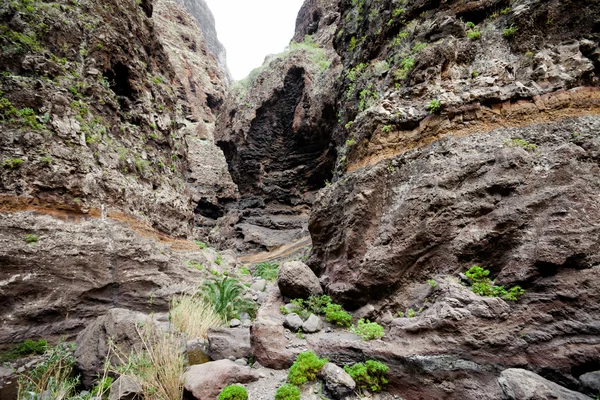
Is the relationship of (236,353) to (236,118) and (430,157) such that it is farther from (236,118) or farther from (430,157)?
(236,118)

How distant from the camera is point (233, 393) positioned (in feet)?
10.6

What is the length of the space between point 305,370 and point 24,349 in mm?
5303

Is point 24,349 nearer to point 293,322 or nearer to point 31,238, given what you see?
point 31,238

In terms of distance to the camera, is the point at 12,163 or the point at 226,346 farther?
the point at 12,163

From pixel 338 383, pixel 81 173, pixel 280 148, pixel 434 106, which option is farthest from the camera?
pixel 280 148

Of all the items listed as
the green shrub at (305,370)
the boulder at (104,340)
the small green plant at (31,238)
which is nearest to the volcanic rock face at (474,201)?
the green shrub at (305,370)

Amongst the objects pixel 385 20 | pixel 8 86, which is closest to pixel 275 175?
pixel 385 20

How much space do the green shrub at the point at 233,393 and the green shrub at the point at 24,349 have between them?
4285mm

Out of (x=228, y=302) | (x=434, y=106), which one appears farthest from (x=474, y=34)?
(x=228, y=302)

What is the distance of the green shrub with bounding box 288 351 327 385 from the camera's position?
370 centimetres

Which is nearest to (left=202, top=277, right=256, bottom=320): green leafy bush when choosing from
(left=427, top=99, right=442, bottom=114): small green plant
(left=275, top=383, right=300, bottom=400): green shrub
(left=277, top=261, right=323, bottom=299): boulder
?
(left=277, top=261, right=323, bottom=299): boulder

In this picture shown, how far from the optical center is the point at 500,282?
3.71 m

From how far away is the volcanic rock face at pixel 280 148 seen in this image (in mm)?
21102

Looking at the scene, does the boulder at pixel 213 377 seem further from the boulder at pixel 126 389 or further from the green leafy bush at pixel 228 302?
the green leafy bush at pixel 228 302
